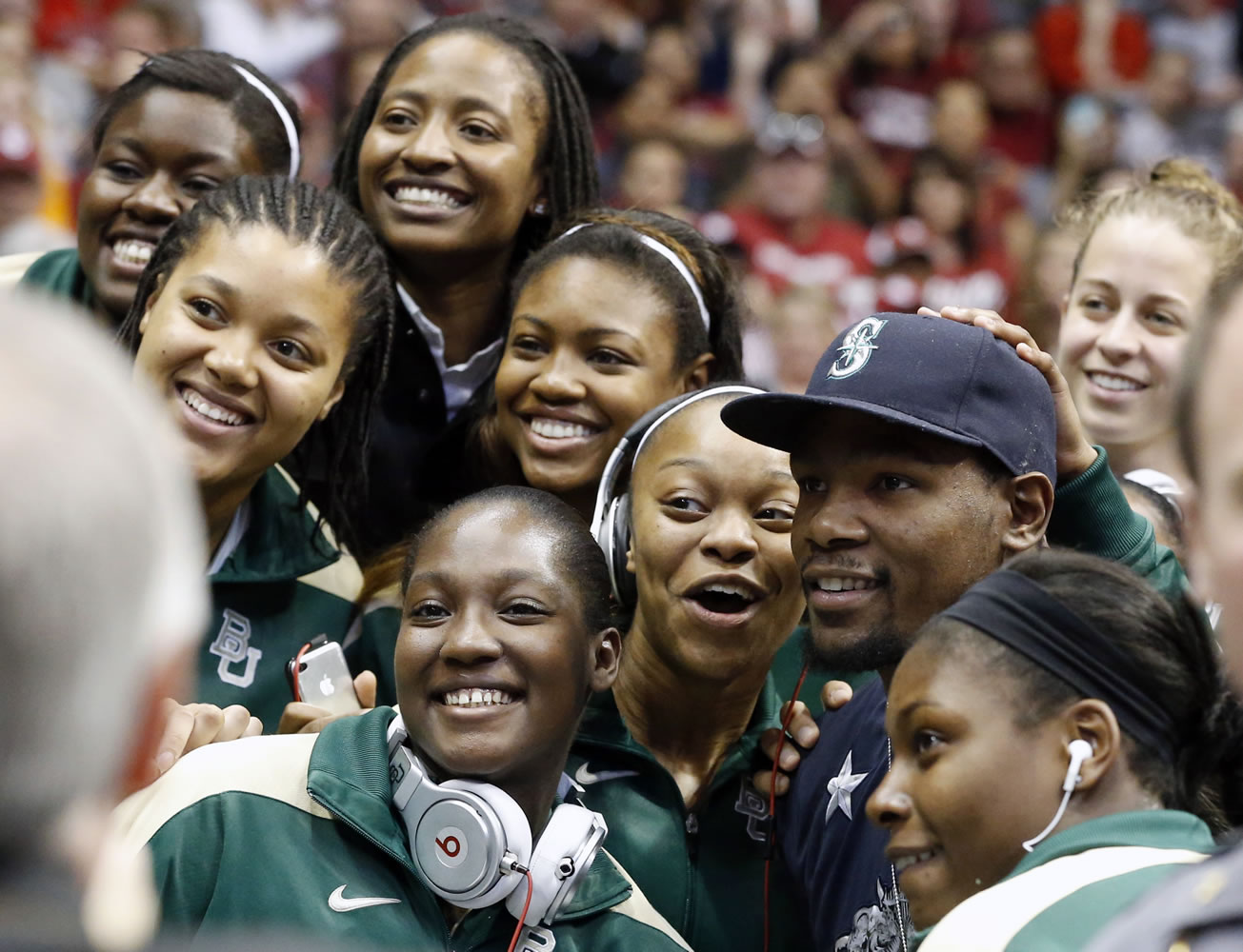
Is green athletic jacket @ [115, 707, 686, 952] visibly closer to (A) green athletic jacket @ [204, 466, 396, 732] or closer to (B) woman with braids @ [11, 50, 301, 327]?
(A) green athletic jacket @ [204, 466, 396, 732]

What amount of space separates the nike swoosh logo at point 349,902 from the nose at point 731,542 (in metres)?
0.97

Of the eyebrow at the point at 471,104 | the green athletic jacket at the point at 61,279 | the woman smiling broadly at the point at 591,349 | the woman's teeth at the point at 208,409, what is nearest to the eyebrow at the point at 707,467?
the woman smiling broadly at the point at 591,349

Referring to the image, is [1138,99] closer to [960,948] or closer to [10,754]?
[960,948]

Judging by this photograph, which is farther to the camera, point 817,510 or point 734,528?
point 734,528

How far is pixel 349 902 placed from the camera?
279 centimetres

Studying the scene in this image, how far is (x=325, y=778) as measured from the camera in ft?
9.39

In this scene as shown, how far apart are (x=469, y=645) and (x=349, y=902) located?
0.47 m

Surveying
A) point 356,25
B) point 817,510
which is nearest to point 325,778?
point 817,510

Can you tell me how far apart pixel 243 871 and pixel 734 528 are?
1.17 meters

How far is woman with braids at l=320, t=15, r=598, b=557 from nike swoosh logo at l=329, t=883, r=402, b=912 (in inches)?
57.5

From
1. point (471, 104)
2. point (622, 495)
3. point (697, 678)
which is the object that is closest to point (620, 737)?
point (697, 678)

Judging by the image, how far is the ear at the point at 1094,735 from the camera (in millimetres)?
2395

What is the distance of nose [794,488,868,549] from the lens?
302 centimetres

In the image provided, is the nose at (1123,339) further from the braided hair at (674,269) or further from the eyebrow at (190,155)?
the eyebrow at (190,155)
